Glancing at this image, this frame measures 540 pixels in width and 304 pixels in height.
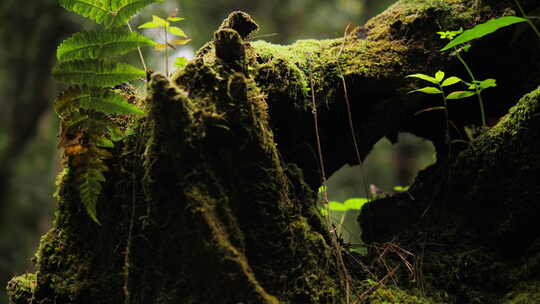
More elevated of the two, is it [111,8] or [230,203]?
[111,8]

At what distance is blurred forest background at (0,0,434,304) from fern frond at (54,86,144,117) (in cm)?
561

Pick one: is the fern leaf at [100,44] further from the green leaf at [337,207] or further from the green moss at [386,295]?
the green leaf at [337,207]

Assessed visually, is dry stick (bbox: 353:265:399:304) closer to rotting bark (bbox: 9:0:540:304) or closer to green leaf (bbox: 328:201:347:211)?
rotting bark (bbox: 9:0:540:304)

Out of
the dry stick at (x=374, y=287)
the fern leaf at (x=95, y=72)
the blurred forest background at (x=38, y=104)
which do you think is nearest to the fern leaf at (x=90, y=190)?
the fern leaf at (x=95, y=72)

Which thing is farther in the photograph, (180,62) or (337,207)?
(337,207)

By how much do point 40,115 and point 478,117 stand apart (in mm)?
9872

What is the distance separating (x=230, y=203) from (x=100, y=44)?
100 centimetres

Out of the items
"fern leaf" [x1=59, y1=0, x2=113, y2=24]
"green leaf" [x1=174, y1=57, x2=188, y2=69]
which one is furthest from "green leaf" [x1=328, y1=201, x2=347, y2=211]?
"fern leaf" [x1=59, y1=0, x2=113, y2=24]

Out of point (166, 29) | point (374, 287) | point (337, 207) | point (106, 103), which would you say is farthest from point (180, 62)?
point (337, 207)

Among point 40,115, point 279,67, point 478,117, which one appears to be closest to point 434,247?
point 478,117

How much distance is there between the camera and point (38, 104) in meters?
9.46

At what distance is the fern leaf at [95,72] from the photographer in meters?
1.83

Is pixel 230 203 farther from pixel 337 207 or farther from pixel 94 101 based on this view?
pixel 337 207

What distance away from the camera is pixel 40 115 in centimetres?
955
